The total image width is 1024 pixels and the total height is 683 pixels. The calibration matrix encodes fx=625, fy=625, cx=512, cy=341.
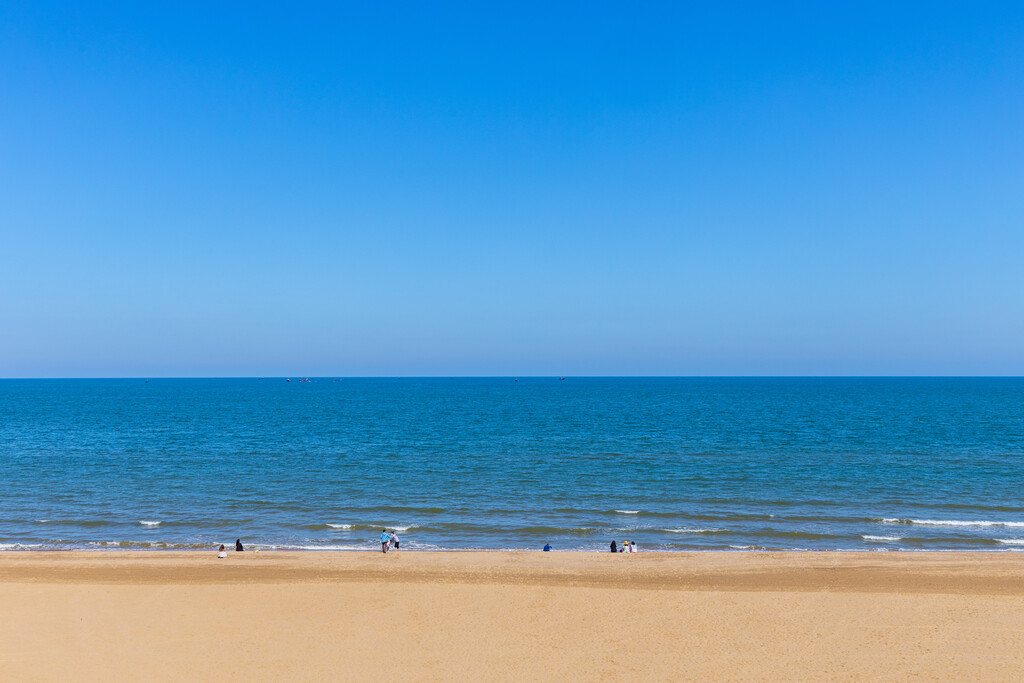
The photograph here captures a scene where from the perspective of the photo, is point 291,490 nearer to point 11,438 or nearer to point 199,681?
point 199,681

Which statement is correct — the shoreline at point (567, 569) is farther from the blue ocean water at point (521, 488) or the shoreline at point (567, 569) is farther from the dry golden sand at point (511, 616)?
the blue ocean water at point (521, 488)

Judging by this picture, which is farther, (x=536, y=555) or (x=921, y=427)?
(x=921, y=427)

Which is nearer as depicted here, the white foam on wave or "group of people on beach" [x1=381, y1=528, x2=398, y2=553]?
"group of people on beach" [x1=381, y1=528, x2=398, y2=553]

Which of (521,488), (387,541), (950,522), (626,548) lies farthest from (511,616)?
(950,522)

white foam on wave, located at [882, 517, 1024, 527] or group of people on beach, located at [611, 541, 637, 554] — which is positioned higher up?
white foam on wave, located at [882, 517, 1024, 527]

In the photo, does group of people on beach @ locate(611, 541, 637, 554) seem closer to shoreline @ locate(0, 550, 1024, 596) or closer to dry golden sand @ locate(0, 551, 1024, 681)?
shoreline @ locate(0, 550, 1024, 596)

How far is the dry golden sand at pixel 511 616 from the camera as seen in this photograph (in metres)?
16.2

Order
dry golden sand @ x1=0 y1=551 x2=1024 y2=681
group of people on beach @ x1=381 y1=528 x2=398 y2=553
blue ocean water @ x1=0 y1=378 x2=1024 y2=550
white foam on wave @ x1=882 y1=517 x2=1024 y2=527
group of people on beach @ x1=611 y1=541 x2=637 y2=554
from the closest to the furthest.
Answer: dry golden sand @ x1=0 y1=551 x2=1024 y2=681
group of people on beach @ x1=611 y1=541 x2=637 y2=554
group of people on beach @ x1=381 y1=528 x2=398 y2=553
blue ocean water @ x1=0 y1=378 x2=1024 y2=550
white foam on wave @ x1=882 y1=517 x2=1024 y2=527

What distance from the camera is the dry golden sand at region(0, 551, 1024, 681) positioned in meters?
16.2

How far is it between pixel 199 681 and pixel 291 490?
2612 cm

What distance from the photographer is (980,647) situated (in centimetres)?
1730

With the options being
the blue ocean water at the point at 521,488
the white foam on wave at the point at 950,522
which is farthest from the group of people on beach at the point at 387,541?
→ the white foam on wave at the point at 950,522

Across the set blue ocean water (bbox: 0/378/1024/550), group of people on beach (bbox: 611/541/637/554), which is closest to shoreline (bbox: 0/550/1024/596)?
group of people on beach (bbox: 611/541/637/554)

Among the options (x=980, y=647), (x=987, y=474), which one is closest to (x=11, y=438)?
(x=980, y=647)
